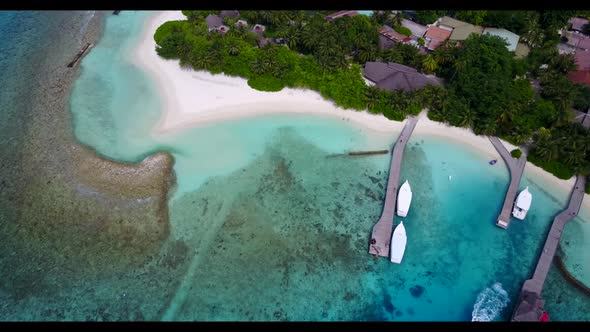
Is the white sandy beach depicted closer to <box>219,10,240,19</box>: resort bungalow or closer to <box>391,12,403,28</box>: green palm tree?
<box>219,10,240,19</box>: resort bungalow

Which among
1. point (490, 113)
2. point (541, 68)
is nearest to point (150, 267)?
point (490, 113)

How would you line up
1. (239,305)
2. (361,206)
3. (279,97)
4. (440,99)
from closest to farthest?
(239,305) < (361,206) < (440,99) < (279,97)

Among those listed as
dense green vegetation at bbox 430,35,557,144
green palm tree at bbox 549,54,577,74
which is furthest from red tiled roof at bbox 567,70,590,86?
dense green vegetation at bbox 430,35,557,144

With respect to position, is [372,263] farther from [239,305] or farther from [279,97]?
[279,97]

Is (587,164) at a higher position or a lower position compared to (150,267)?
higher

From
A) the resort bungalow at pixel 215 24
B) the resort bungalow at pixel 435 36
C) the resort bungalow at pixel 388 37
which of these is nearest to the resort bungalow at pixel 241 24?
the resort bungalow at pixel 215 24

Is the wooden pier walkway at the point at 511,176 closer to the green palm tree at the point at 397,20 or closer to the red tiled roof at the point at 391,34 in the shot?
the red tiled roof at the point at 391,34
